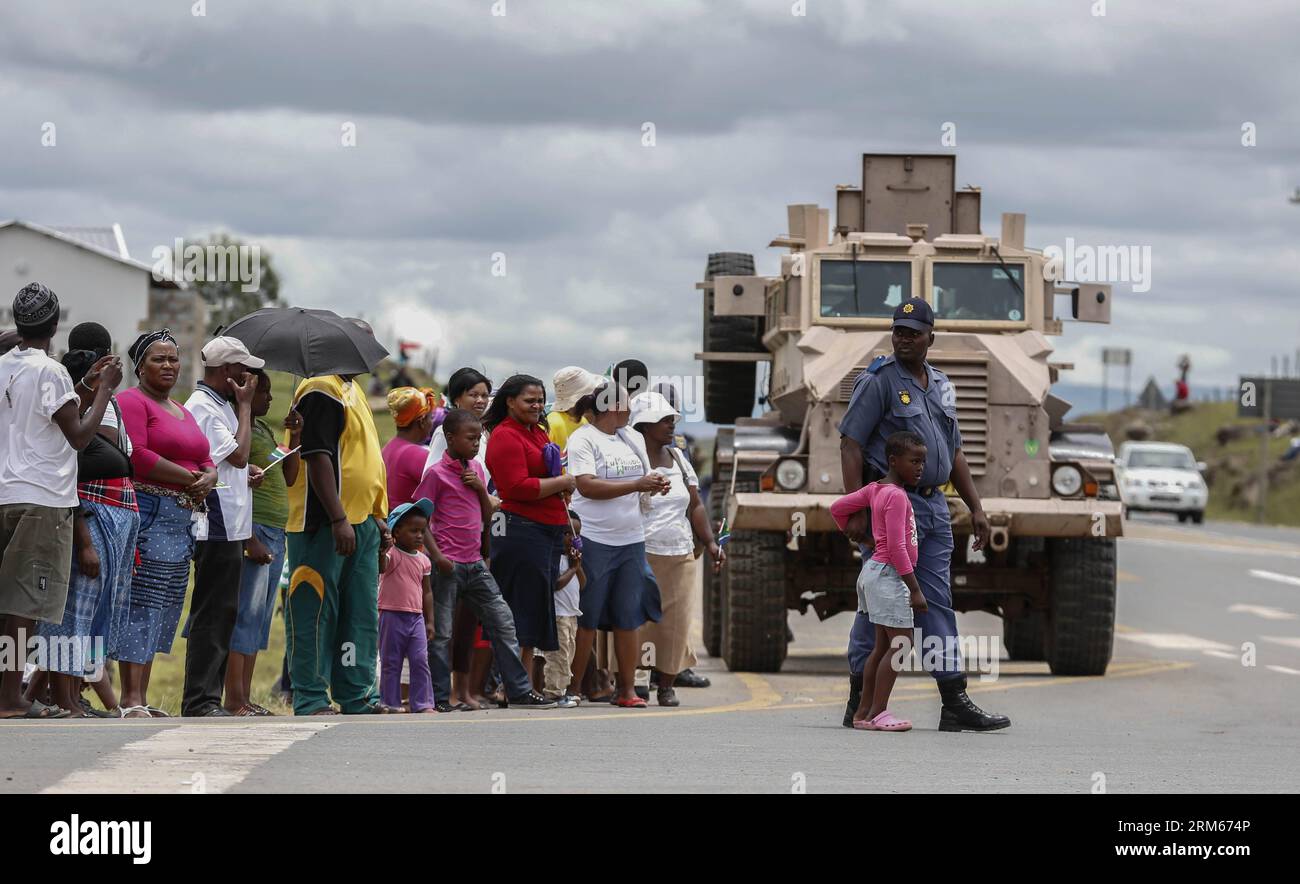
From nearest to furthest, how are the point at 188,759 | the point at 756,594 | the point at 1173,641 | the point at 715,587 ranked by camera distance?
the point at 188,759 < the point at 756,594 < the point at 715,587 < the point at 1173,641

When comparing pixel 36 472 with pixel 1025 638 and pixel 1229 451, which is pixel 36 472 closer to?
pixel 1025 638

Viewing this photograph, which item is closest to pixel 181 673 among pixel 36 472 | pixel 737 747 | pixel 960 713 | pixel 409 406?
pixel 409 406

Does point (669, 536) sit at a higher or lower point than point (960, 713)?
higher

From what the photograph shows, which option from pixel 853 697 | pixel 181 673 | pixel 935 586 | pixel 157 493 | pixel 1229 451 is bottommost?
pixel 181 673

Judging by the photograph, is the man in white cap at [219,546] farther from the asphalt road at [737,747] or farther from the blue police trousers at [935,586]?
the blue police trousers at [935,586]

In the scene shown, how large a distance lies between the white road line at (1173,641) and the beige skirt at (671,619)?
7343 mm

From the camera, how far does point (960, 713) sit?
34.2ft

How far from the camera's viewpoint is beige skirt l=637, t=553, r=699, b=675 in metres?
12.4

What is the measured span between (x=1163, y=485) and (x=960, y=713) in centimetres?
3915

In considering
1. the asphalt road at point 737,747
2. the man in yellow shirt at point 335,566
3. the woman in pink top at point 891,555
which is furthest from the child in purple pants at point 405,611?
the woman in pink top at point 891,555

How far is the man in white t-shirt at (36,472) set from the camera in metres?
9.64
